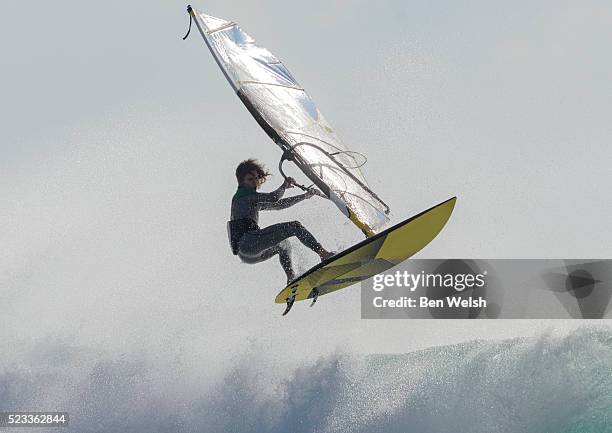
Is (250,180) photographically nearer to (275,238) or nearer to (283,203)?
(283,203)

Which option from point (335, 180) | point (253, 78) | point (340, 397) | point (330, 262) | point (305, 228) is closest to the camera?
point (330, 262)

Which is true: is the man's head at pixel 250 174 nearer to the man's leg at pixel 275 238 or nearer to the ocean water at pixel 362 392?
the man's leg at pixel 275 238

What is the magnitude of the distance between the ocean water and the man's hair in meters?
5.14

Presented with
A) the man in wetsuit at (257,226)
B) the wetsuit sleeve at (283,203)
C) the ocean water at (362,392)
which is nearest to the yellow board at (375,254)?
the man in wetsuit at (257,226)

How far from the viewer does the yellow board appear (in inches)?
283

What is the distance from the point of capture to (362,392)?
1243 cm

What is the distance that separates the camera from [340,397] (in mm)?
12531

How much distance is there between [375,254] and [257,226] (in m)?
1.10

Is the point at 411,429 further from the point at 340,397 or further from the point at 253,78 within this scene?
the point at 253,78

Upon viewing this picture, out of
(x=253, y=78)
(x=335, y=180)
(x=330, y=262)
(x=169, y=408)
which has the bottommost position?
(x=169, y=408)

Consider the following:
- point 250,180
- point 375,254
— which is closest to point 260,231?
point 250,180

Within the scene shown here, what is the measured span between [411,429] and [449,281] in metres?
2.88

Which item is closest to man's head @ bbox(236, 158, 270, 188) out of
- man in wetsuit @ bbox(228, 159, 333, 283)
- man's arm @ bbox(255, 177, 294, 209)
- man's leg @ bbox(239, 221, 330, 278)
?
man in wetsuit @ bbox(228, 159, 333, 283)

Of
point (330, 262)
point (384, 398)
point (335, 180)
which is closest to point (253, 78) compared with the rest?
point (335, 180)
